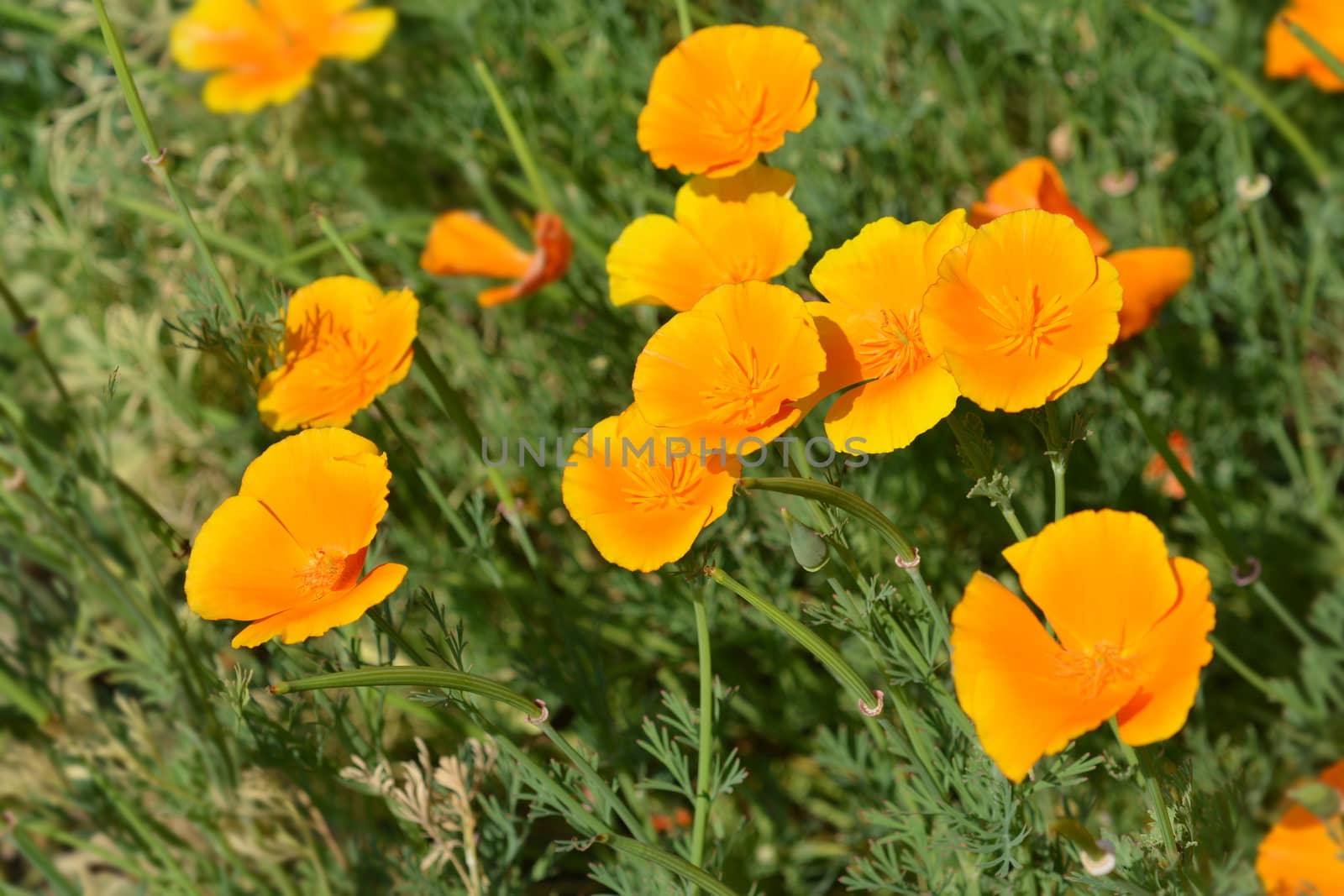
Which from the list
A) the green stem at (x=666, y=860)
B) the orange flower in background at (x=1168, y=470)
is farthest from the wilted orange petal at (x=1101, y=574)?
the orange flower in background at (x=1168, y=470)

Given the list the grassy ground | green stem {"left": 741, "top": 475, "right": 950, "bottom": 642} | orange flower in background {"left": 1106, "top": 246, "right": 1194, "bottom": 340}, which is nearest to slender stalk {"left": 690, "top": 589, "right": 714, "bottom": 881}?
the grassy ground

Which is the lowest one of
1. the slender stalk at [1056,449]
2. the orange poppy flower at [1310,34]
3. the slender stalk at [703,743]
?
the slender stalk at [703,743]

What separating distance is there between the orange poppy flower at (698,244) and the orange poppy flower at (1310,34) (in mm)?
1116

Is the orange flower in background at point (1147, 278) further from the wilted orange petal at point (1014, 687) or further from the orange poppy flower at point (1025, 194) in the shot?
the wilted orange petal at point (1014, 687)

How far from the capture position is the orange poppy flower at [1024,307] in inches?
38.0

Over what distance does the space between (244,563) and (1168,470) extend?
132 cm

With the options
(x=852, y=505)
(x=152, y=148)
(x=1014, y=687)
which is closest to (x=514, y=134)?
(x=152, y=148)

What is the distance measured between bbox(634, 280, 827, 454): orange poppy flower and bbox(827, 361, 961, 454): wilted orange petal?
0.16ft

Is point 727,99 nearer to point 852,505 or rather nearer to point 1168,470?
point 852,505

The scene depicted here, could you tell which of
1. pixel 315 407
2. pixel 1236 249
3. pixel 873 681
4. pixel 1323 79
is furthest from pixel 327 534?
pixel 1323 79

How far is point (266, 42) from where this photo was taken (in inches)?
89.5

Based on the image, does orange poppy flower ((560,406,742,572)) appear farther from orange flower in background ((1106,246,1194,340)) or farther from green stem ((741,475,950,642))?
orange flower in background ((1106,246,1194,340))

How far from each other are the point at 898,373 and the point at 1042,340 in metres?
0.13

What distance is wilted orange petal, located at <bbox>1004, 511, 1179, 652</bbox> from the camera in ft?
3.11
